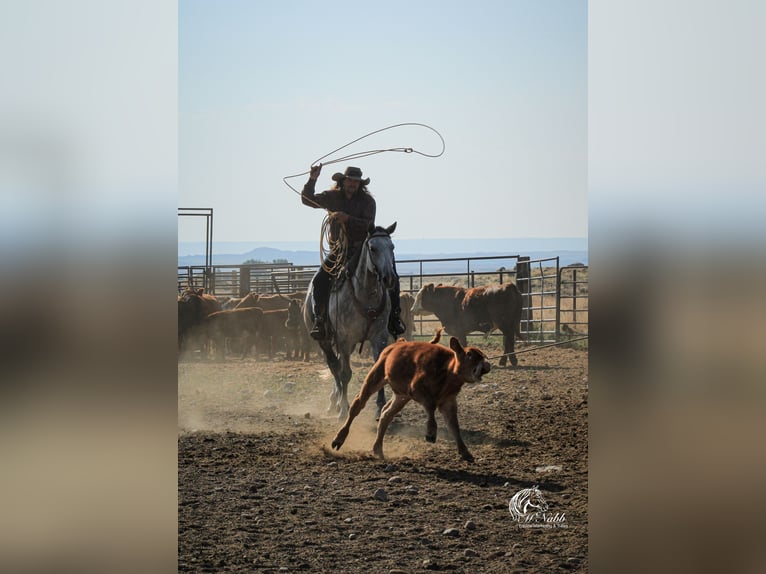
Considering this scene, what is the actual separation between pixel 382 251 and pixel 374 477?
1252 mm

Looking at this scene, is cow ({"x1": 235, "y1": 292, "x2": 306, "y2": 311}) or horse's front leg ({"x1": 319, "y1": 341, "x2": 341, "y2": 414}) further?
cow ({"x1": 235, "y1": 292, "x2": 306, "y2": 311})

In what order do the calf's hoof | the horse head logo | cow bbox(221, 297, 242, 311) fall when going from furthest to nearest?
1. cow bbox(221, 297, 242, 311)
2. the calf's hoof
3. the horse head logo

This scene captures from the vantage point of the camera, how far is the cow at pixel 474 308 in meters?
5.17

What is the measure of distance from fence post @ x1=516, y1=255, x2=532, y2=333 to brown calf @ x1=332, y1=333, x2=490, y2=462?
2.34 feet

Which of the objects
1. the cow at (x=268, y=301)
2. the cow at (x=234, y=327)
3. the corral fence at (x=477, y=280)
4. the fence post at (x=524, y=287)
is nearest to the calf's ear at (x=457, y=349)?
the corral fence at (x=477, y=280)

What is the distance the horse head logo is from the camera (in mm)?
4219

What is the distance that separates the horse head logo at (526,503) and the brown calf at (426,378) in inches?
14.2

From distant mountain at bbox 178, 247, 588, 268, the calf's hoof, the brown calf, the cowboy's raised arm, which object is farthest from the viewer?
distant mountain at bbox 178, 247, 588, 268

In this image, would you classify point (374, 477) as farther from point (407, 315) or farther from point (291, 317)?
point (291, 317)

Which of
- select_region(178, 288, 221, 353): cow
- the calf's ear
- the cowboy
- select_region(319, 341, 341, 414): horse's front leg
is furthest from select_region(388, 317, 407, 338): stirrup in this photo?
select_region(178, 288, 221, 353): cow

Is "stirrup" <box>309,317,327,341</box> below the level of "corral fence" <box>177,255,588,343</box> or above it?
below

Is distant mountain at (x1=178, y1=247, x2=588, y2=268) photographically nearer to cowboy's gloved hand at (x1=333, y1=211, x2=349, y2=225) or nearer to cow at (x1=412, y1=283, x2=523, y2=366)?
cow at (x1=412, y1=283, x2=523, y2=366)
